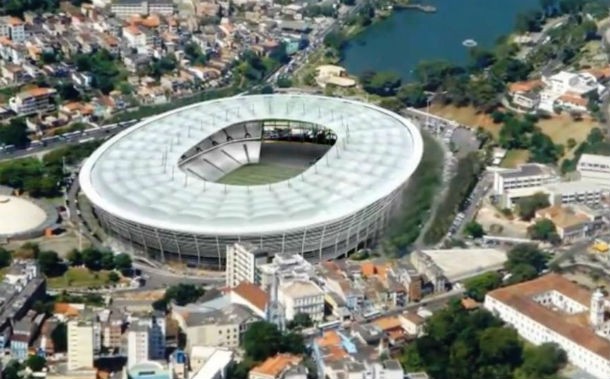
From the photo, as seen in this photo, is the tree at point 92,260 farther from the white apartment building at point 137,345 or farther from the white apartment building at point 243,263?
the white apartment building at point 137,345

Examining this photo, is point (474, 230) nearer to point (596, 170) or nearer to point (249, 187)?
point (596, 170)

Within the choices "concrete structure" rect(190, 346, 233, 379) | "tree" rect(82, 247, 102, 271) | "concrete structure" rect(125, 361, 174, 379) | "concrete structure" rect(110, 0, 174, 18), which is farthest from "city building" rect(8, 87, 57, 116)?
"concrete structure" rect(125, 361, 174, 379)

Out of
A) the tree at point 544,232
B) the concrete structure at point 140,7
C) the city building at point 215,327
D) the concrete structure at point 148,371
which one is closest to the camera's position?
the concrete structure at point 148,371

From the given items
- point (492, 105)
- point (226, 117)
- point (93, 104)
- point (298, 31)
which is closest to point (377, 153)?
point (226, 117)

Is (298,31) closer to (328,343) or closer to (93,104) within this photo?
(93,104)

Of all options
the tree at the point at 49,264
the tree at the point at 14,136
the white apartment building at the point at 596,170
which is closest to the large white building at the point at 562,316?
the white apartment building at the point at 596,170

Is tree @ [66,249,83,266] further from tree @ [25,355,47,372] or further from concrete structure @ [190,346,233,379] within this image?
concrete structure @ [190,346,233,379]
